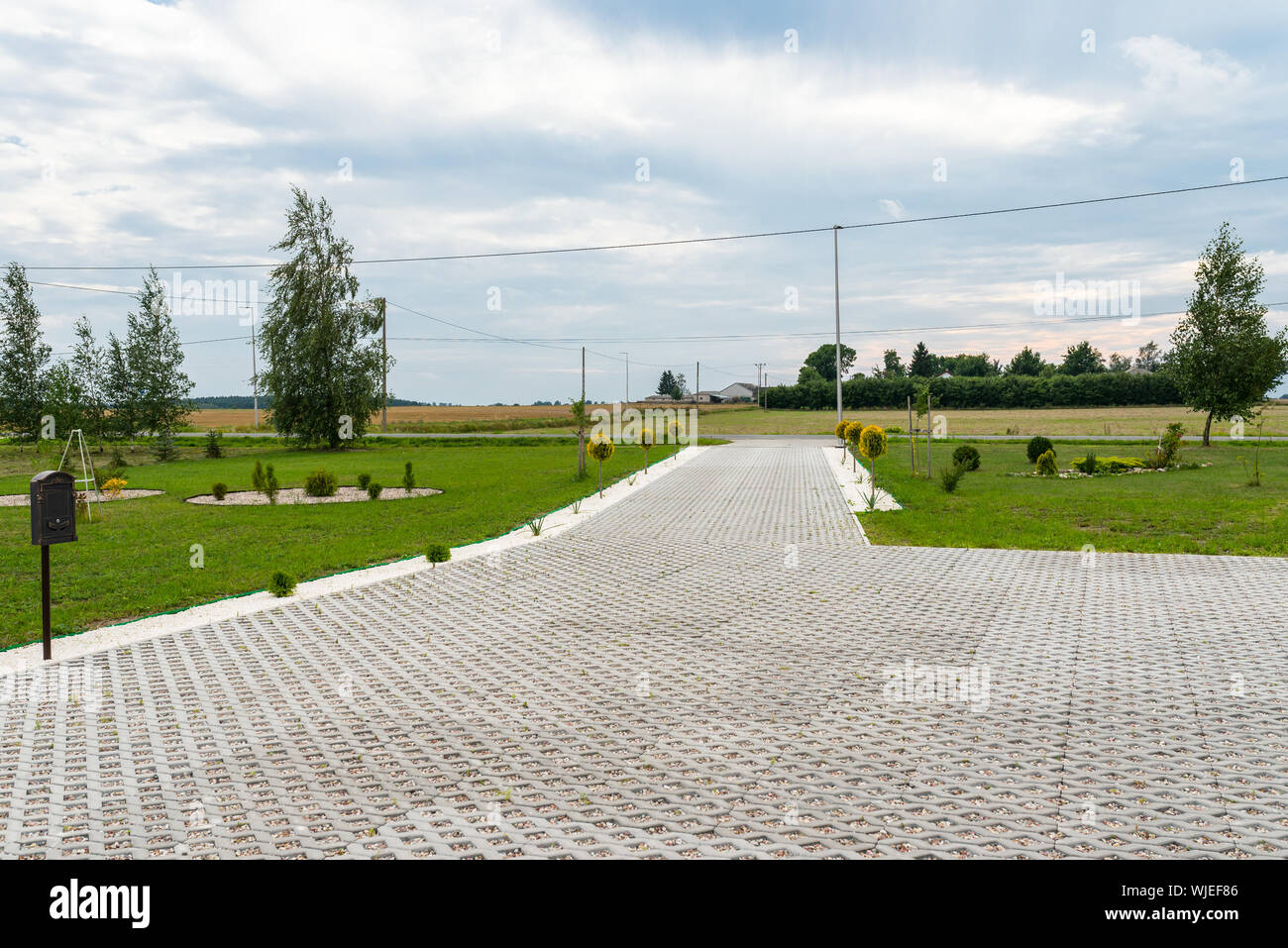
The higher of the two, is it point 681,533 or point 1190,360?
point 1190,360

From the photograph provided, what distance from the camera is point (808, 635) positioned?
7.01m

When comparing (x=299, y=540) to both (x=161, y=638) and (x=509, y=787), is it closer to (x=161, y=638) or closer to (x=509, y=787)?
(x=161, y=638)

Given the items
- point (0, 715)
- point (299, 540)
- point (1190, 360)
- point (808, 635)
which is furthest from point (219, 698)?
point (1190, 360)

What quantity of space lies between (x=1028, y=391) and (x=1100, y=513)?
204ft

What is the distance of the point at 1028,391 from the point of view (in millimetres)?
70625

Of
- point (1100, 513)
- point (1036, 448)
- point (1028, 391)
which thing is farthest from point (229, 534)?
point (1028, 391)

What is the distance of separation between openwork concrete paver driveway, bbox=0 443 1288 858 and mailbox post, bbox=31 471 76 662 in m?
0.61

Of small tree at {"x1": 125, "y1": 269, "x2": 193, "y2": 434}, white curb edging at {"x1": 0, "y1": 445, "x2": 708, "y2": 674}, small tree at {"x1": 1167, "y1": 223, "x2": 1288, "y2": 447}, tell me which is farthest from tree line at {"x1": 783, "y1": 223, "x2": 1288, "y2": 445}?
small tree at {"x1": 125, "y1": 269, "x2": 193, "y2": 434}

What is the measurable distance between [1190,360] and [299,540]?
29536 millimetres

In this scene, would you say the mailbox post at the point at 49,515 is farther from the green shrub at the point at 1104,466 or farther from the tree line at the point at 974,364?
the tree line at the point at 974,364

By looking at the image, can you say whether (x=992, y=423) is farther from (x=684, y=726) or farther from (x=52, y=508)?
(x=52, y=508)

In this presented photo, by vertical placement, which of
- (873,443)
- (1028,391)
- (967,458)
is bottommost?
(967,458)

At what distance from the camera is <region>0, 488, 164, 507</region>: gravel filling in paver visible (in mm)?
17781
